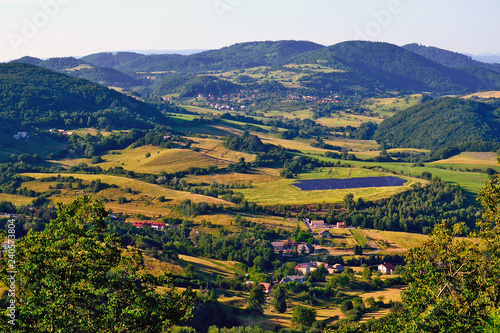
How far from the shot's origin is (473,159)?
139750mm

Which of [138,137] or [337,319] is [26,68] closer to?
[138,137]

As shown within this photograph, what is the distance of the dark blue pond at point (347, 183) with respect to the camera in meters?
104

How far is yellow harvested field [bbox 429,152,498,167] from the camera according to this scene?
134125 mm

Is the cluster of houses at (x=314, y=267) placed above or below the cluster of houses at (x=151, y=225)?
below

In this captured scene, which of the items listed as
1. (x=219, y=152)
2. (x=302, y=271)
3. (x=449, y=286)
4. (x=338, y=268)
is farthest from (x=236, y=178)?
(x=449, y=286)

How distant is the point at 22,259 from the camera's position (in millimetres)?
14438

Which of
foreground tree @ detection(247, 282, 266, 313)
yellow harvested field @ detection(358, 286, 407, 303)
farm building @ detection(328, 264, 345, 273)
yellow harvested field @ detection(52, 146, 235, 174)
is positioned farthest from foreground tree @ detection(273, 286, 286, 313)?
yellow harvested field @ detection(52, 146, 235, 174)

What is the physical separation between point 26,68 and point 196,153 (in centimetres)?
9748

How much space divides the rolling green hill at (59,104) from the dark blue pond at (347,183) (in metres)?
72.2

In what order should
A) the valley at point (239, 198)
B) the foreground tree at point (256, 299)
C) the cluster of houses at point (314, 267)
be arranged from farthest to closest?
the cluster of houses at point (314, 267), the valley at point (239, 198), the foreground tree at point (256, 299)

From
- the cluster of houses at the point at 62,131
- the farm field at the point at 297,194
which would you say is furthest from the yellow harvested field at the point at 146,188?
the cluster of houses at the point at 62,131

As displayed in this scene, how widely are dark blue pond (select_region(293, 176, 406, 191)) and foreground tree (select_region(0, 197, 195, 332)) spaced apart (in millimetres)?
87330

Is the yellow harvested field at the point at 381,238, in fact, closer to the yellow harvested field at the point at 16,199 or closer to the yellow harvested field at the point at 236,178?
the yellow harvested field at the point at 236,178

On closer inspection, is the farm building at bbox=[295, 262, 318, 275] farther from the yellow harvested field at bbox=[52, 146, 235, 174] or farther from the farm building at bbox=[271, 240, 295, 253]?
the yellow harvested field at bbox=[52, 146, 235, 174]
